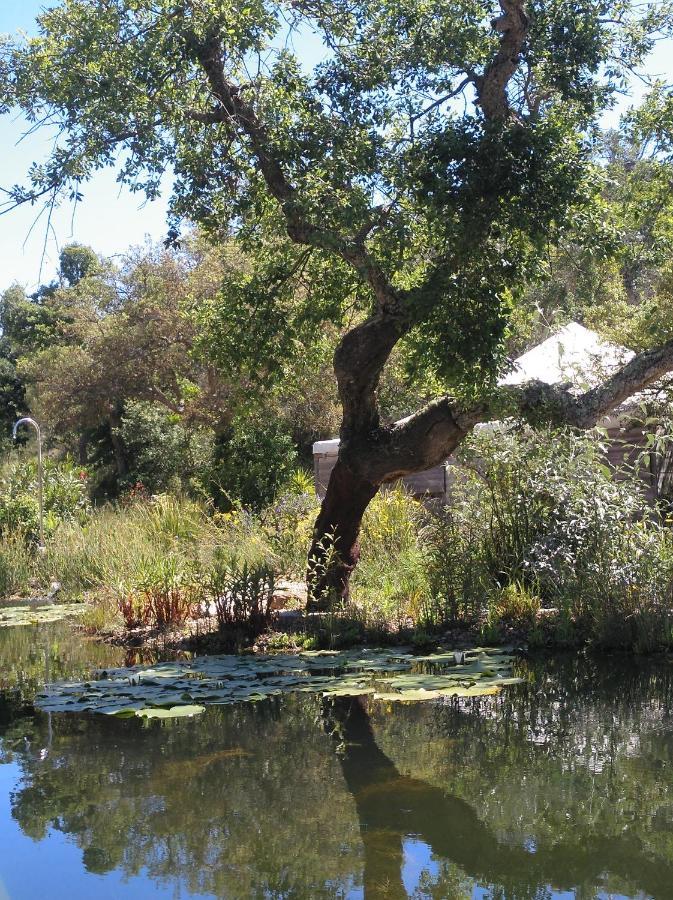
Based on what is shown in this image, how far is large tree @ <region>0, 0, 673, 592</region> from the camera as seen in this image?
7.61m

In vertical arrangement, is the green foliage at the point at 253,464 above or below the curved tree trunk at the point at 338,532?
above

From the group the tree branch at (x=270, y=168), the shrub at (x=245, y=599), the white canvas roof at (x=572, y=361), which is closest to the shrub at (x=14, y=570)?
the shrub at (x=245, y=599)

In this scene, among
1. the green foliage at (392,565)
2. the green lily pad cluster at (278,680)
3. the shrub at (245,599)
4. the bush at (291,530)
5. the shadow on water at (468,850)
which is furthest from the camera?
the bush at (291,530)

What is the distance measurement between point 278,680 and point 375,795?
96.8 inches

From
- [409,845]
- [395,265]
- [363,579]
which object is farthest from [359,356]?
[409,845]

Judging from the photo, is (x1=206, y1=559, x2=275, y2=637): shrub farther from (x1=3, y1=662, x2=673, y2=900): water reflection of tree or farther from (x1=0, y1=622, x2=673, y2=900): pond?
(x1=3, y1=662, x2=673, y2=900): water reflection of tree

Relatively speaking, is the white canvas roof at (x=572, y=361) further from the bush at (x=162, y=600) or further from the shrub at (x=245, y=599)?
the bush at (x=162, y=600)

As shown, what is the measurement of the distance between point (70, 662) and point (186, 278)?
15274 mm

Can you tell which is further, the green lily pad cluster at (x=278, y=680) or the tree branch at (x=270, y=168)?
the tree branch at (x=270, y=168)

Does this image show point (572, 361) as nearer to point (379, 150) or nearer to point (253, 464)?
point (379, 150)

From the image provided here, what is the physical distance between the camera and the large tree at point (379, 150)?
25.0 ft

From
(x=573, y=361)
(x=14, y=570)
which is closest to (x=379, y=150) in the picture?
(x=573, y=361)

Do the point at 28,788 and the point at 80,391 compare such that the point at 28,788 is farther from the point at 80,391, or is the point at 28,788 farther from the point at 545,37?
the point at 80,391

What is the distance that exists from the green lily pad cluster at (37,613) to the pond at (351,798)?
3.67 metres
